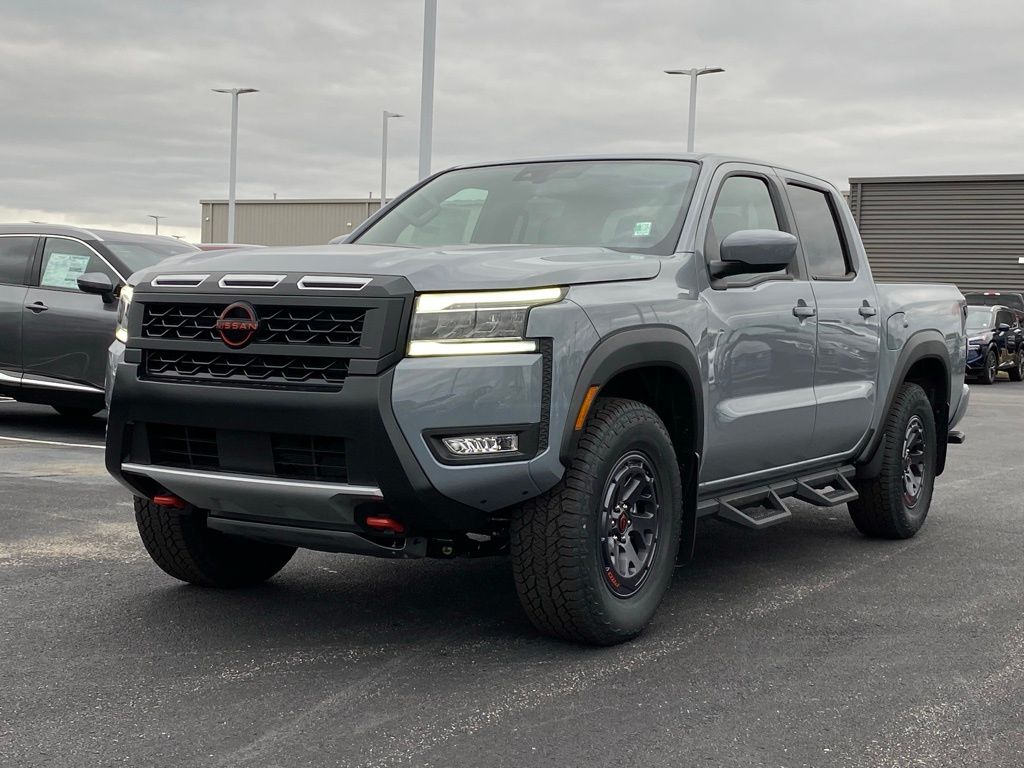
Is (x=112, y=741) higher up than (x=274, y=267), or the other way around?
(x=274, y=267)

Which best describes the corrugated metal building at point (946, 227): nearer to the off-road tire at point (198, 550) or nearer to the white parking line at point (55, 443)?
the white parking line at point (55, 443)

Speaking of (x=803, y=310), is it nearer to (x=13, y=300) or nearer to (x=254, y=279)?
(x=254, y=279)

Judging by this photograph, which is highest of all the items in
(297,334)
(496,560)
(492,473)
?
(297,334)

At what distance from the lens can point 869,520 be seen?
728 centimetres

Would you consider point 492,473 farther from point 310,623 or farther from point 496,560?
point 496,560

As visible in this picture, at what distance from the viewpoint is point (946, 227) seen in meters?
40.6

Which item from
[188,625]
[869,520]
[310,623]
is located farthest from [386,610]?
[869,520]

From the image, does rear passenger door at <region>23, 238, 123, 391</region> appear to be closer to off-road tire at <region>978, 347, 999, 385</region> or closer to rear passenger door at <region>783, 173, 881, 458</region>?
rear passenger door at <region>783, 173, 881, 458</region>

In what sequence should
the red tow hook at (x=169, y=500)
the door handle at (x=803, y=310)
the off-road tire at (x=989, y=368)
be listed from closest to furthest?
1. the red tow hook at (x=169, y=500)
2. the door handle at (x=803, y=310)
3. the off-road tire at (x=989, y=368)

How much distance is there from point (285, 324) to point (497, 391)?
2.47 ft

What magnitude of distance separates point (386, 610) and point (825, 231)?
3123 millimetres

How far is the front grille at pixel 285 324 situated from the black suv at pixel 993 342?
21.2 metres

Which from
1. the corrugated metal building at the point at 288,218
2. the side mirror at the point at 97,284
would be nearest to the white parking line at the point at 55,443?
Answer: the side mirror at the point at 97,284

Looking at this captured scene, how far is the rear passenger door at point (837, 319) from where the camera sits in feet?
21.1
